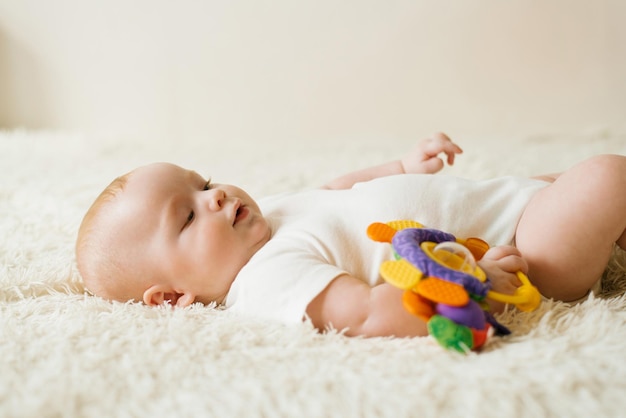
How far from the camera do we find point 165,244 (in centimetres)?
103

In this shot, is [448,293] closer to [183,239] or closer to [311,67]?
[183,239]

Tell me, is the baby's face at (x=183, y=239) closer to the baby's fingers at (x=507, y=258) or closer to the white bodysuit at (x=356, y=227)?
the white bodysuit at (x=356, y=227)

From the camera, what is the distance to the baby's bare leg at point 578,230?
A: 93cm

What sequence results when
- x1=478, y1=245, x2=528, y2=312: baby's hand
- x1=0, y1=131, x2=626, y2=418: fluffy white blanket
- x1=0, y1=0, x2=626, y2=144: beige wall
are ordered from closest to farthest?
x1=0, y1=131, x2=626, y2=418: fluffy white blanket
x1=478, y1=245, x2=528, y2=312: baby's hand
x1=0, y1=0, x2=626, y2=144: beige wall

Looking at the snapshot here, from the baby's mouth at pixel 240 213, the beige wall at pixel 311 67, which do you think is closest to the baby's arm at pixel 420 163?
the baby's mouth at pixel 240 213

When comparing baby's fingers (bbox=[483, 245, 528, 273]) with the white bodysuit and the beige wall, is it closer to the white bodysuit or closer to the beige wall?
the white bodysuit

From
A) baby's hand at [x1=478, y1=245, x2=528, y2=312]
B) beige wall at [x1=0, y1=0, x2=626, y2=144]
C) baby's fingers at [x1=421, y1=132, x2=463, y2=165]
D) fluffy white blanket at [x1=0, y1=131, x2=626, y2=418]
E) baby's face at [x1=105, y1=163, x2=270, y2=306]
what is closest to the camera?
fluffy white blanket at [x1=0, y1=131, x2=626, y2=418]

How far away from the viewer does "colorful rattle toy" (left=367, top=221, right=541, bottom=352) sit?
0.77m

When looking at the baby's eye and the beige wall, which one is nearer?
the baby's eye

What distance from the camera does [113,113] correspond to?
285 cm

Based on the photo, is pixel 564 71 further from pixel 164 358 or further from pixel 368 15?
pixel 164 358

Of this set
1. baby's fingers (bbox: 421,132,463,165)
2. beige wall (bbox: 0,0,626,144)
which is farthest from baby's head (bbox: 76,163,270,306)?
beige wall (bbox: 0,0,626,144)

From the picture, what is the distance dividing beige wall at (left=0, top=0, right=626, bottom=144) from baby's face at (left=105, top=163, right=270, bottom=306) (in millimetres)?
1711

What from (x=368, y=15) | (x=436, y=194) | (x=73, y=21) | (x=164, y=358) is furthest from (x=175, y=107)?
(x=164, y=358)
